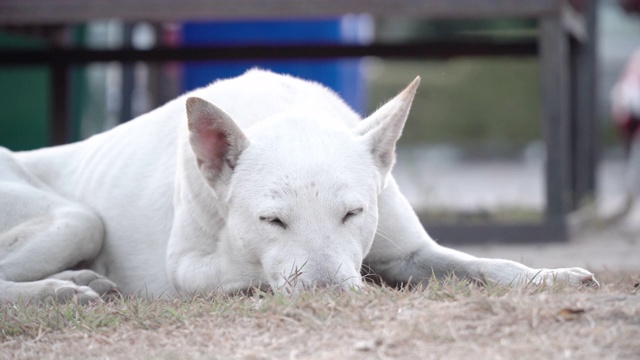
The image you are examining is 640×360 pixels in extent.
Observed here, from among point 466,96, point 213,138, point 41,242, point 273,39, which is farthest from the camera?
point 466,96

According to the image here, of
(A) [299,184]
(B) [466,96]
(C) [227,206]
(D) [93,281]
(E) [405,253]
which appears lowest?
(B) [466,96]

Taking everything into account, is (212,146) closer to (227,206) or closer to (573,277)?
(227,206)

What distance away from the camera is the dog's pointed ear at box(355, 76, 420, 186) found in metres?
4.24

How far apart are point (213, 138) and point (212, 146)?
1.4 inches

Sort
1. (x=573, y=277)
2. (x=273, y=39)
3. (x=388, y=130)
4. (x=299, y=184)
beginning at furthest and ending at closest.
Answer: (x=273, y=39) → (x=388, y=130) → (x=573, y=277) → (x=299, y=184)

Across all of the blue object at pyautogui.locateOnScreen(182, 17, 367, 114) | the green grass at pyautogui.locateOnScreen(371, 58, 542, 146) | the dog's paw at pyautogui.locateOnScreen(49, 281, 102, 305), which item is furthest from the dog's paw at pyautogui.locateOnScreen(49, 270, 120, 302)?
the green grass at pyautogui.locateOnScreen(371, 58, 542, 146)

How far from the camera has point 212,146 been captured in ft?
13.8

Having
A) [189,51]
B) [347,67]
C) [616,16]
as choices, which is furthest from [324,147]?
[616,16]

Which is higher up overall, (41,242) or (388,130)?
(388,130)

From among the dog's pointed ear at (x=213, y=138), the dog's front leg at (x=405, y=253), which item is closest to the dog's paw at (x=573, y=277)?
the dog's front leg at (x=405, y=253)

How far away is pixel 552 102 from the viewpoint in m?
→ 8.09

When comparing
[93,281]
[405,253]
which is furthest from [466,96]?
[93,281]

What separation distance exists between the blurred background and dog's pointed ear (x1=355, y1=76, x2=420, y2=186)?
2655 millimetres

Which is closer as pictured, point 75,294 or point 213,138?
point 213,138
